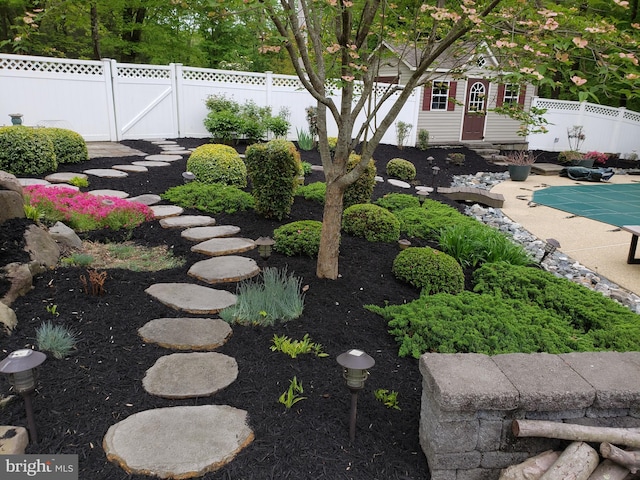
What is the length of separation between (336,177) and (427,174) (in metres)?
8.05

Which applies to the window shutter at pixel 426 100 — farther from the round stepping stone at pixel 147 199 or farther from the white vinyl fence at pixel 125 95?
the round stepping stone at pixel 147 199

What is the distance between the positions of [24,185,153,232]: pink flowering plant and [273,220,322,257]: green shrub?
1.70 meters

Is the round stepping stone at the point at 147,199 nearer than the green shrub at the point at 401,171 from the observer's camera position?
Yes

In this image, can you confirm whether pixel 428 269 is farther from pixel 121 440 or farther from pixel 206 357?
pixel 121 440

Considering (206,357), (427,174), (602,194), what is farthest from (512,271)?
(602,194)

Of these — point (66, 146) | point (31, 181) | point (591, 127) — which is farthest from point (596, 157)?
point (31, 181)

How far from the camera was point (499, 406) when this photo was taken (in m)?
1.98

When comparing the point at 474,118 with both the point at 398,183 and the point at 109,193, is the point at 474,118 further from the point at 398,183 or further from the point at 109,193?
the point at 109,193

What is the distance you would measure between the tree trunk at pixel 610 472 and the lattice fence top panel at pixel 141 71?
11.1 metres

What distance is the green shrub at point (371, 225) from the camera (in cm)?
524

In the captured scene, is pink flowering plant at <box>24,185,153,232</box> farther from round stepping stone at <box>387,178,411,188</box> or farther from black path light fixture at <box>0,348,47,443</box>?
round stepping stone at <box>387,178,411,188</box>

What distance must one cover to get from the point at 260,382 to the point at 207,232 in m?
2.60

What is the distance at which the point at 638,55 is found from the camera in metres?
2.58

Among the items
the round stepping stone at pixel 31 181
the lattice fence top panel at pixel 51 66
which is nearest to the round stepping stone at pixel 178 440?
the round stepping stone at pixel 31 181
